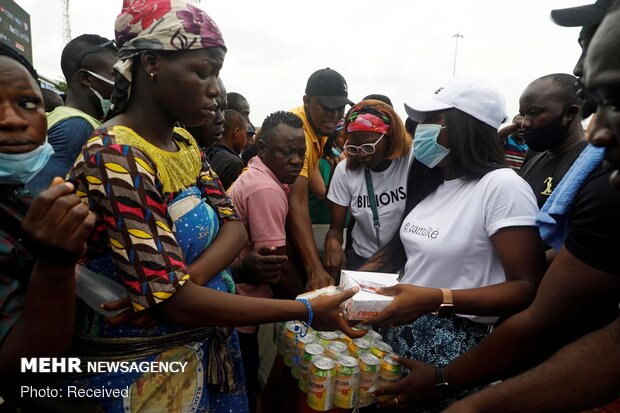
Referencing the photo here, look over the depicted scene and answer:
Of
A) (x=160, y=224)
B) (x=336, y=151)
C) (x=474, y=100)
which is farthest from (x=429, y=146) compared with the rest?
(x=336, y=151)

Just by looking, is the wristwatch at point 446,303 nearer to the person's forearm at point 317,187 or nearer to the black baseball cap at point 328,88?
the person's forearm at point 317,187

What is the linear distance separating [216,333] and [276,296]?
1401mm

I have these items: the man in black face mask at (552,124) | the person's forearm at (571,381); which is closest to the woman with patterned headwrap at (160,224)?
the person's forearm at (571,381)

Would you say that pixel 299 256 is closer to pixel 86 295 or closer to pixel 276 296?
pixel 276 296

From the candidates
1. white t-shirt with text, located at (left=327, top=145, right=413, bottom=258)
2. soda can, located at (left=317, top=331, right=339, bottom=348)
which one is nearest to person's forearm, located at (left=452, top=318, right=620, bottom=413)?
soda can, located at (left=317, top=331, right=339, bottom=348)

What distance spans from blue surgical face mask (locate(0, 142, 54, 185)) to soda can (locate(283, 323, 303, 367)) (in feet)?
5.26

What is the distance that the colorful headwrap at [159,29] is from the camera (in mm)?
1445

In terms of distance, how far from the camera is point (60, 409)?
1.45 meters

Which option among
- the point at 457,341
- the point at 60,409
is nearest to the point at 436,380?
the point at 457,341

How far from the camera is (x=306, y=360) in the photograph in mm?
2090

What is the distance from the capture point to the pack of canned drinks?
1965 millimetres

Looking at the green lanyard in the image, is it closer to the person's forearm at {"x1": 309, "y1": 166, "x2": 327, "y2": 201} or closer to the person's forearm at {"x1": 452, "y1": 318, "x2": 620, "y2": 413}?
the person's forearm at {"x1": 309, "y1": 166, "x2": 327, "y2": 201}

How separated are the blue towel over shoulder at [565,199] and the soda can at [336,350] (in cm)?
120

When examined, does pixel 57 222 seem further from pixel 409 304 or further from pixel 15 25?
pixel 15 25
